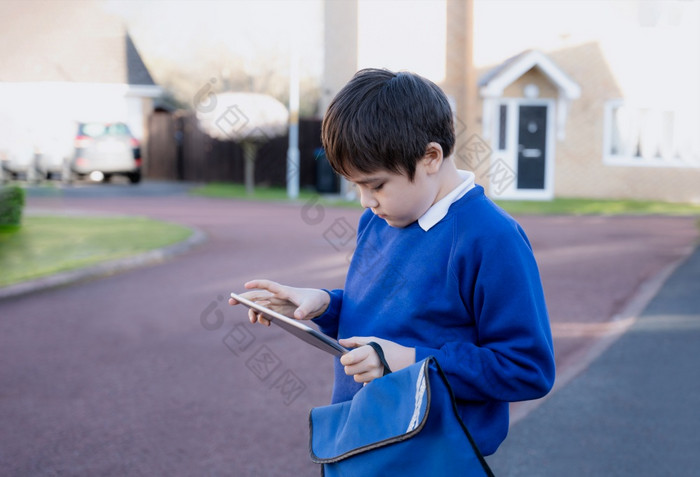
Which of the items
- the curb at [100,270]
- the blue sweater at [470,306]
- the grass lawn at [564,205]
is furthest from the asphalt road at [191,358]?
the grass lawn at [564,205]

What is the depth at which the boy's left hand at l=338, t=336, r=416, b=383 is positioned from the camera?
5.30ft

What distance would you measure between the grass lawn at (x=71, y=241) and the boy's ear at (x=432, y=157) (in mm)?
7393

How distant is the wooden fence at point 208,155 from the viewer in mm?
24562

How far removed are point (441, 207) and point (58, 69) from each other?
1677cm

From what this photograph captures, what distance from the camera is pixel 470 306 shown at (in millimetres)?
1759

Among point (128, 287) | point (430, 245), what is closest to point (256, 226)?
point (128, 287)

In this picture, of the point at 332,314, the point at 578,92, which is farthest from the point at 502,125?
the point at 332,314

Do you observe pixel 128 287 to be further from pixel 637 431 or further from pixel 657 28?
pixel 657 28

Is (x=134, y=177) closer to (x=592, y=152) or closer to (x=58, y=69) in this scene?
A: (x=58, y=69)

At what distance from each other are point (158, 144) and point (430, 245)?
28.7 m

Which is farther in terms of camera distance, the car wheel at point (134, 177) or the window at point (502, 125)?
the car wheel at point (134, 177)

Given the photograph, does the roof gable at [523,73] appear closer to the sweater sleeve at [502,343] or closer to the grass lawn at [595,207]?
the grass lawn at [595,207]

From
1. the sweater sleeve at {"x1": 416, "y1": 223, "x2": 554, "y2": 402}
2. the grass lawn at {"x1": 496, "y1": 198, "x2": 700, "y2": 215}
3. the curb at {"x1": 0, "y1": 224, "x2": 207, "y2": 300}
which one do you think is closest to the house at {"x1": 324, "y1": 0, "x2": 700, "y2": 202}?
the grass lawn at {"x1": 496, "y1": 198, "x2": 700, "y2": 215}

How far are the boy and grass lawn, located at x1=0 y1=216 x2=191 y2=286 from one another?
7.29 meters
